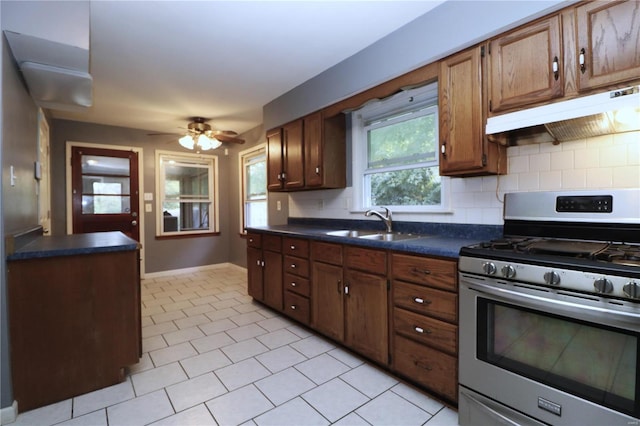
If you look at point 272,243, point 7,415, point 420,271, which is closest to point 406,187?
point 420,271

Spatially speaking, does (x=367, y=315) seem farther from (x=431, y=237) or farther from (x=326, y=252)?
(x=431, y=237)

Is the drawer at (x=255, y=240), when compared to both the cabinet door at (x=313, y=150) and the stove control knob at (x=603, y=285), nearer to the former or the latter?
the cabinet door at (x=313, y=150)

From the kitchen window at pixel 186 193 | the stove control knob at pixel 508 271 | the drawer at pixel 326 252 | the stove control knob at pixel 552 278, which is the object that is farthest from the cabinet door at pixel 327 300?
the kitchen window at pixel 186 193

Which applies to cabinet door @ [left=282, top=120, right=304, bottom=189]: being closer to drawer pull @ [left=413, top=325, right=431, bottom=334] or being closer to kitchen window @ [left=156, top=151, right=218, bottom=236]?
drawer pull @ [left=413, top=325, right=431, bottom=334]

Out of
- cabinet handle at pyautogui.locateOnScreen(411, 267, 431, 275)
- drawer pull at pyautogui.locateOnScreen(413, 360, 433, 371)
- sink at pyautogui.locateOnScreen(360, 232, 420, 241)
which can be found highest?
sink at pyautogui.locateOnScreen(360, 232, 420, 241)

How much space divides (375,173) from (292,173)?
961 millimetres

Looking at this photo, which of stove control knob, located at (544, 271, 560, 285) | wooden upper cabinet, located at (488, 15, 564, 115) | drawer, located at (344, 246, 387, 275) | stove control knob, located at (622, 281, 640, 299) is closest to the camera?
stove control knob, located at (622, 281, 640, 299)

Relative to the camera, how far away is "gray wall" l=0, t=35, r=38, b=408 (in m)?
1.63

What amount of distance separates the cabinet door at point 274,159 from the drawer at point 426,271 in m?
2.09

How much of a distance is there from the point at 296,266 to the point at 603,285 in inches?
83.2

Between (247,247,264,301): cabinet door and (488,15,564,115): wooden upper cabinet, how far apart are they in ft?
8.53

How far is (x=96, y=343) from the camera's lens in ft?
6.25

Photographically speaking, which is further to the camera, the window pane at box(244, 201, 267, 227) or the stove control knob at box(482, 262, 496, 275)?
the window pane at box(244, 201, 267, 227)

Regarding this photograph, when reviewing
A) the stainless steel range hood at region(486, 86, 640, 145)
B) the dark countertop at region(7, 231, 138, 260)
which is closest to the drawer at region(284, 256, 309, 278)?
the dark countertop at region(7, 231, 138, 260)
